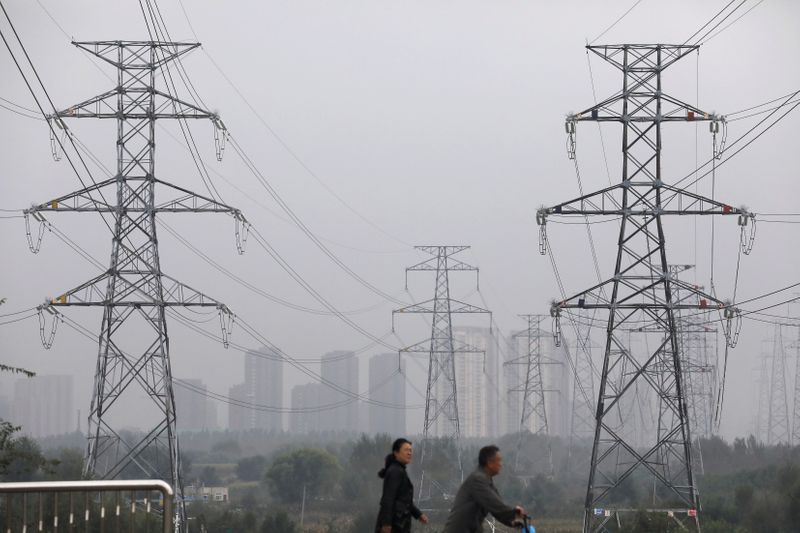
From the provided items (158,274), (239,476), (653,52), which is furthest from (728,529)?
(239,476)

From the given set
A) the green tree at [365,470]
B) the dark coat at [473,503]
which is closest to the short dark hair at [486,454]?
the dark coat at [473,503]

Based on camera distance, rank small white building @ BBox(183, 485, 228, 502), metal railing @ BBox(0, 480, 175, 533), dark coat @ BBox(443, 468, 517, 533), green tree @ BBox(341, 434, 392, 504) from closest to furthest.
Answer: metal railing @ BBox(0, 480, 175, 533) → dark coat @ BBox(443, 468, 517, 533) → small white building @ BBox(183, 485, 228, 502) → green tree @ BBox(341, 434, 392, 504)

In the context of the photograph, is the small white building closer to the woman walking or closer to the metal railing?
the woman walking

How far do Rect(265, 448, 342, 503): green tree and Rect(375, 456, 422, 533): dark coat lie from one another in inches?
3558

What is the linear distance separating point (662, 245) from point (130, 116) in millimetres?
15753

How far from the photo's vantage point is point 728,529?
43.3 metres

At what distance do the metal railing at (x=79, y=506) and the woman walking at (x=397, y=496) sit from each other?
103 inches

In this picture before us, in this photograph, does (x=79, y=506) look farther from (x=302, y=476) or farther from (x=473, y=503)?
(x=302, y=476)

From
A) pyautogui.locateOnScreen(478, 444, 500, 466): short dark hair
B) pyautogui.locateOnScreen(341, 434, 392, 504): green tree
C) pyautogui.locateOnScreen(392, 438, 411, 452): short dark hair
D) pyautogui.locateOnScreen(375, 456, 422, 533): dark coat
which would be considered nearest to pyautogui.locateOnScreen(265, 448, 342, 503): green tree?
pyautogui.locateOnScreen(341, 434, 392, 504): green tree

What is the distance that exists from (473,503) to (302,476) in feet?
312

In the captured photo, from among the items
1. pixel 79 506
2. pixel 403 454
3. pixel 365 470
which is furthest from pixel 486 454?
pixel 365 470

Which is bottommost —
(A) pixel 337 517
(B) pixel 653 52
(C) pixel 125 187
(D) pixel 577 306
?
(A) pixel 337 517

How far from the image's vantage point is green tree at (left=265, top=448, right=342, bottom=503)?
4114 inches

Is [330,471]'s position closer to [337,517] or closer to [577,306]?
[337,517]
